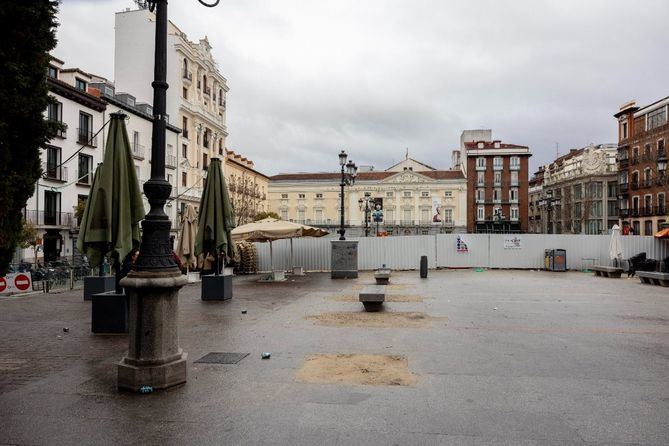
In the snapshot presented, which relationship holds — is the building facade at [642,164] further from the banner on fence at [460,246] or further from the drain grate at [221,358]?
the drain grate at [221,358]

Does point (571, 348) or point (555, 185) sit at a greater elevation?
point (555, 185)

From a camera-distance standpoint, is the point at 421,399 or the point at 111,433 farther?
the point at 421,399

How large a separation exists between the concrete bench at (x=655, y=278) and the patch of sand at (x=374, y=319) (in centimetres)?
1211

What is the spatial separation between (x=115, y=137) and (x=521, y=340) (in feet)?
22.1

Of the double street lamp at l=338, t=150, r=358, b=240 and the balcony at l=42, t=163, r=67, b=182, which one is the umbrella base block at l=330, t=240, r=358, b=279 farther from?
the balcony at l=42, t=163, r=67, b=182

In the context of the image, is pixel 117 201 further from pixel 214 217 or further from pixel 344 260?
pixel 344 260

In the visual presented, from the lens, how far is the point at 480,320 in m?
9.37

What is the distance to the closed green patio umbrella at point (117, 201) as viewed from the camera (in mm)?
6617

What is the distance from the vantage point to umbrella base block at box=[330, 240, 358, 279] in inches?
760

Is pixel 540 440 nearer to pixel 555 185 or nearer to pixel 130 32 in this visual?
pixel 130 32

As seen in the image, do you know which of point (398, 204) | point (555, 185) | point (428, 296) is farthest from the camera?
point (398, 204)

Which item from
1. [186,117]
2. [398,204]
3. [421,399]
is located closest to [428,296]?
[421,399]

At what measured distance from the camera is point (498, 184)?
87.1 m

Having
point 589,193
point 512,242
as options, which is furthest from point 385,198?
point 512,242
